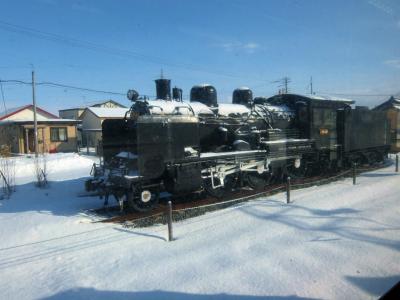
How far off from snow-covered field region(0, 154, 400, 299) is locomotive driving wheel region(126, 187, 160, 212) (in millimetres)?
1137

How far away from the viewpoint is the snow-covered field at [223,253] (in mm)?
4898

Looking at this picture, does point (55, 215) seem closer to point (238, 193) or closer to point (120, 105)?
point (238, 193)

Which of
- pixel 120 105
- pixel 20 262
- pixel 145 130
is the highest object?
pixel 120 105

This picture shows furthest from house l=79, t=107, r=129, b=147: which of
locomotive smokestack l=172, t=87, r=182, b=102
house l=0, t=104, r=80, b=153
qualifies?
locomotive smokestack l=172, t=87, r=182, b=102

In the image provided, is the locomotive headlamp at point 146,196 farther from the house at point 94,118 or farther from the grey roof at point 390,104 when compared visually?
the house at point 94,118

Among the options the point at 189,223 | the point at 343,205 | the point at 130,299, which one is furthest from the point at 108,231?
the point at 343,205

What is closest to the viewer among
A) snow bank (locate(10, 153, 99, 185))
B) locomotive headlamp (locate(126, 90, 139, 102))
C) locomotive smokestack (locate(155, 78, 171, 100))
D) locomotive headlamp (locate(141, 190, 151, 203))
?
locomotive headlamp (locate(141, 190, 151, 203))

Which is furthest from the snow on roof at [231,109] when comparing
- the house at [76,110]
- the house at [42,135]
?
the house at [76,110]

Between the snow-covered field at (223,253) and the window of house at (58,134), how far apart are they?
23902 millimetres

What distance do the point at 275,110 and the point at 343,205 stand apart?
5826 millimetres

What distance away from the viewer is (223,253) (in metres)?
6.08

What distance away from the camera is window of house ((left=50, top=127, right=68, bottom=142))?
32469 mm

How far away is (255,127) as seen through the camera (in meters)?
12.6

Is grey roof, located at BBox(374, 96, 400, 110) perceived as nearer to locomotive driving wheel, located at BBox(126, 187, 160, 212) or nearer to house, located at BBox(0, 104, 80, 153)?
locomotive driving wheel, located at BBox(126, 187, 160, 212)
